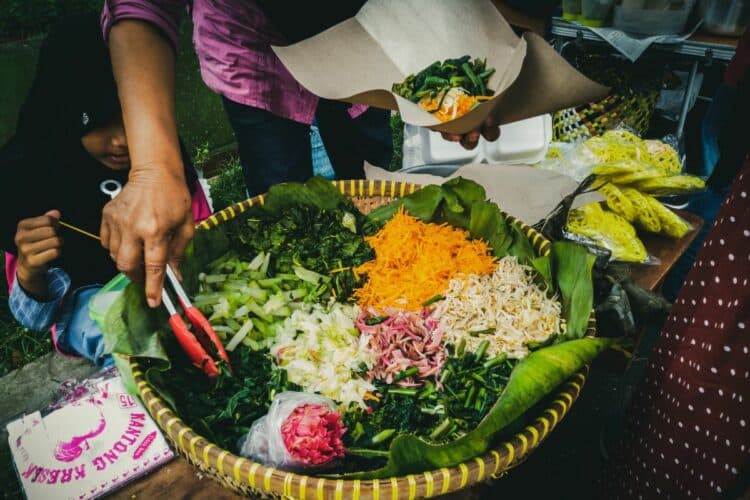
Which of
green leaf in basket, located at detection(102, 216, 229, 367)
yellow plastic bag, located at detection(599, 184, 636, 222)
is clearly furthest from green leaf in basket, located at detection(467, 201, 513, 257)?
green leaf in basket, located at detection(102, 216, 229, 367)

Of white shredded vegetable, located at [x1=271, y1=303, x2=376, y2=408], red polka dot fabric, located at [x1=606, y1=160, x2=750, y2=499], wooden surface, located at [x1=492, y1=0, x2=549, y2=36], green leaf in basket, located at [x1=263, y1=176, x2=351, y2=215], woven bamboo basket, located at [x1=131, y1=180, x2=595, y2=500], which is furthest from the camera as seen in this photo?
wooden surface, located at [x1=492, y1=0, x2=549, y2=36]

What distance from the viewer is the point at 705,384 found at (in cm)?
144

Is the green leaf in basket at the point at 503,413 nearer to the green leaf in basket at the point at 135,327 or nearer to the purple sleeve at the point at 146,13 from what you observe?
the green leaf in basket at the point at 135,327

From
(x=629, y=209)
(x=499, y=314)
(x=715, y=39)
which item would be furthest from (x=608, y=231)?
(x=715, y=39)

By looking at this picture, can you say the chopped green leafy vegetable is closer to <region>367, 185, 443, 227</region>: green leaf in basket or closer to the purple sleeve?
<region>367, 185, 443, 227</region>: green leaf in basket

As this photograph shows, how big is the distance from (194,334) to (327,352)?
445 mm

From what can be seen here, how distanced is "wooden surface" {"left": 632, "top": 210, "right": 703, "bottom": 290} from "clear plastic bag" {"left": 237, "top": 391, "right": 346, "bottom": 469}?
1.67 meters

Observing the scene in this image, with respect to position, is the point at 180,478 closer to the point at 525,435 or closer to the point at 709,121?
the point at 525,435

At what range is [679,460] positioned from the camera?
5.26ft

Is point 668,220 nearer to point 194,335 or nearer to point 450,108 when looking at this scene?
point 450,108

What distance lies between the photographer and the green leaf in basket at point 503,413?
1.17 m

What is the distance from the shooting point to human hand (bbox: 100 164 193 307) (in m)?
1.33

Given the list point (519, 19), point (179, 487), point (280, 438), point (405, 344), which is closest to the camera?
point (280, 438)

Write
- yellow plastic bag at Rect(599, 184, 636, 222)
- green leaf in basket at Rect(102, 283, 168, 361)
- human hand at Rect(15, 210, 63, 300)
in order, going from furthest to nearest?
yellow plastic bag at Rect(599, 184, 636, 222) → human hand at Rect(15, 210, 63, 300) → green leaf in basket at Rect(102, 283, 168, 361)
